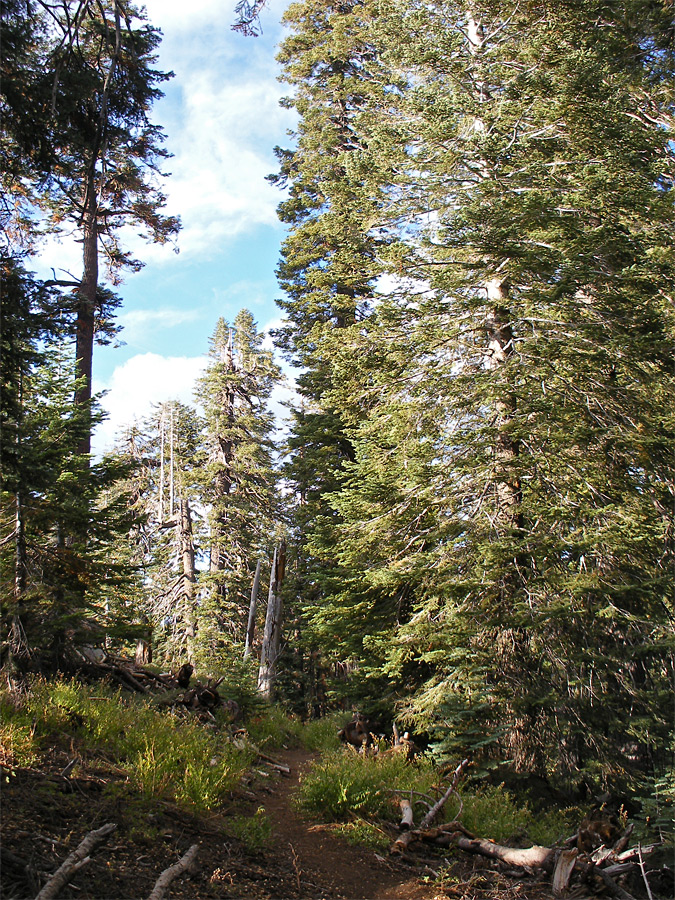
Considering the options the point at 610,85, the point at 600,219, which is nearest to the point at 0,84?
the point at 600,219

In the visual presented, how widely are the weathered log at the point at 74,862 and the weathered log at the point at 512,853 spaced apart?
150 inches

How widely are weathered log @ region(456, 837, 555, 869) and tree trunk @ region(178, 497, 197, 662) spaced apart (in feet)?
52.8

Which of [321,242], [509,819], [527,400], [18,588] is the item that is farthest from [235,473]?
[509,819]

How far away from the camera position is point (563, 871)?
5.28 m

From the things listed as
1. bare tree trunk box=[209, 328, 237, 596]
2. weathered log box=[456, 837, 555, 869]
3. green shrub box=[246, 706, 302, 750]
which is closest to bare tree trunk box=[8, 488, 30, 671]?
green shrub box=[246, 706, 302, 750]

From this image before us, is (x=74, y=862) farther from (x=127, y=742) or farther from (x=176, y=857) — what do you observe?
(x=127, y=742)

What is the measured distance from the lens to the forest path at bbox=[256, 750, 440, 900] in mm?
5121

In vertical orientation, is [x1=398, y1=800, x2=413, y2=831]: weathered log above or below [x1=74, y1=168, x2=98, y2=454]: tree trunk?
below

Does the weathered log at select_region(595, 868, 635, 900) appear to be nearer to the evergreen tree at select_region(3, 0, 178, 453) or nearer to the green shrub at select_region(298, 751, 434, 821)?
the green shrub at select_region(298, 751, 434, 821)

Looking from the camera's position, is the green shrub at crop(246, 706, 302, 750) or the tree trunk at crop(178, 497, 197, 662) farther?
the tree trunk at crop(178, 497, 197, 662)

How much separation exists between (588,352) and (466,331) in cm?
217

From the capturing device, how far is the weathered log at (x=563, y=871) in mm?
5183

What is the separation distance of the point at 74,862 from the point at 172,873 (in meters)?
0.82

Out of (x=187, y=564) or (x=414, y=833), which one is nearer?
(x=414, y=833)
